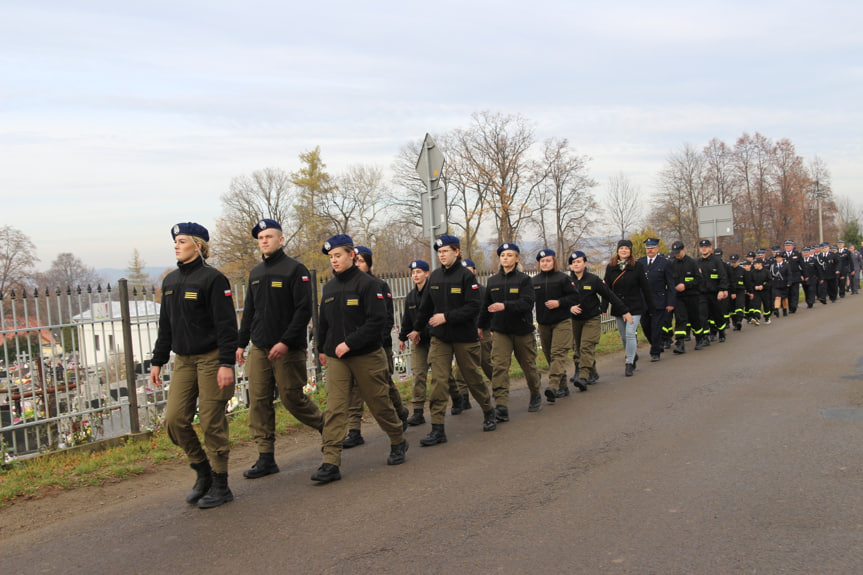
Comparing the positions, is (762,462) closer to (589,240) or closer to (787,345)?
(787,345)

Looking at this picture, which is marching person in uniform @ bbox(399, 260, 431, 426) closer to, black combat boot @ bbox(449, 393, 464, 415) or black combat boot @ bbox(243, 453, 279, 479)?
black combat boot @ bbox(449, 393, 464, 415)

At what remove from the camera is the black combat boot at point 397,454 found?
6098 millimetres

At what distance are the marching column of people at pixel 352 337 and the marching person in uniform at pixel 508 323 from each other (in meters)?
0.02

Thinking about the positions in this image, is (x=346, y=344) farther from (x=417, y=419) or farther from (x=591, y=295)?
(x=591, y=295)

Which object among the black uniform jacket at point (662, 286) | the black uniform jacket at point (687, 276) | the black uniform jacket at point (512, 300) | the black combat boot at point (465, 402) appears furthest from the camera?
the black uniform jacket at point (687, 276)

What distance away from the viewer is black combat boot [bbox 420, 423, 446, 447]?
6.75 meters

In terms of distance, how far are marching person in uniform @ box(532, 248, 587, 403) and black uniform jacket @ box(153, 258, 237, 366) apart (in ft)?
15.6

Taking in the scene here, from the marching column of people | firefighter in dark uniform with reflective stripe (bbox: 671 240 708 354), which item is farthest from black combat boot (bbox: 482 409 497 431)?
firefighter in dark uniform with reflective stripe (bbox: 671 240 708 354)

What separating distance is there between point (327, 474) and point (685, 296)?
31.4 feet

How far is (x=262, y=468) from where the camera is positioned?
6.02 meters

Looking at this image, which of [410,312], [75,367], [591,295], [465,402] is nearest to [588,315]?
[591,295]

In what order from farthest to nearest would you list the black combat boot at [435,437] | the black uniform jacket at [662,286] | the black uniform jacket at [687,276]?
the black uniform jacket at [687,276]
the black uniform jacket at [662,286]
the black combat boot at [435,437]

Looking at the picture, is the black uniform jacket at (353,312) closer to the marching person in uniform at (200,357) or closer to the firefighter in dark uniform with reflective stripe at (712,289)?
the marching person in uniform at (200,357)

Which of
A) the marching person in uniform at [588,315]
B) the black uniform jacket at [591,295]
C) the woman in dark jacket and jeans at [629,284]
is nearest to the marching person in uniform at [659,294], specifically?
the woman in dark jacket and jeans at [629,284]
